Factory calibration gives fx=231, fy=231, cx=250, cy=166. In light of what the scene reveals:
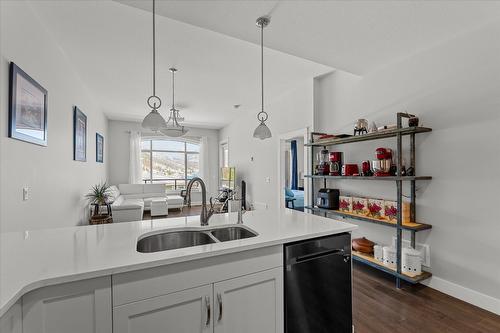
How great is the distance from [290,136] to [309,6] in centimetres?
284

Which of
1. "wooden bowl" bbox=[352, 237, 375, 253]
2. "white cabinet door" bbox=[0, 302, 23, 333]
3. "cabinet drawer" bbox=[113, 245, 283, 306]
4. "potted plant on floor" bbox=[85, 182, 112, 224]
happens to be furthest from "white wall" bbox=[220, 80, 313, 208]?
"white cabinet door" bbox=[0, 302, 23, 333]

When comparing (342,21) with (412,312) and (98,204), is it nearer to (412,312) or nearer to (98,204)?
(412,312)

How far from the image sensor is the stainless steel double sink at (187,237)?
1508mm

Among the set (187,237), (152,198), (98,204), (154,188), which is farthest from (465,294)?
(154,188)

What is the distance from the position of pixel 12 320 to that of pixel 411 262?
116 inches

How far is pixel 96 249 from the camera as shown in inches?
45.8

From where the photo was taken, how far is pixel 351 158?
3.31m

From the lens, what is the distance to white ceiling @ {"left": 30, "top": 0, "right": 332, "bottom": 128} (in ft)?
7.67

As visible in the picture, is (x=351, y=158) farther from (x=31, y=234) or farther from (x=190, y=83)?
(x=31, y=234)

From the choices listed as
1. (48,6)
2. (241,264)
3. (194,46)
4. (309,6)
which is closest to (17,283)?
(241,264)

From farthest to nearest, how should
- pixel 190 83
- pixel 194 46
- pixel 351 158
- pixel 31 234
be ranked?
pixel 190 83, pixel 351 158, pixel 194 46, pixel 31 234

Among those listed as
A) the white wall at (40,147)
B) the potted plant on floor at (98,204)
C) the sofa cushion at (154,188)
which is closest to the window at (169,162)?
the sofa cushion at (154,188)

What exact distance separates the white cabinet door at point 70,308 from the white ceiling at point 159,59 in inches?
84.0

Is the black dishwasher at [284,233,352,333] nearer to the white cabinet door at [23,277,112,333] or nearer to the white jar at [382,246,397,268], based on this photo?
the white cabinet door at [23,277,112,333]
